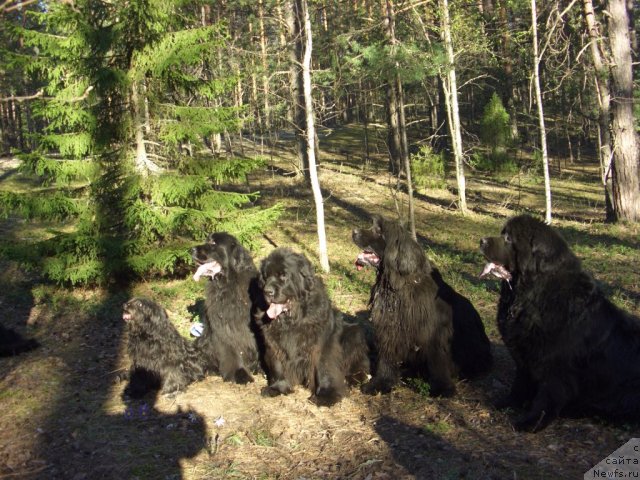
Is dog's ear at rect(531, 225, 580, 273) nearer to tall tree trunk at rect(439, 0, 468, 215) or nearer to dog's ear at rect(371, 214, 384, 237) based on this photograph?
dog's ear at rect(371, 214, 384, 237)

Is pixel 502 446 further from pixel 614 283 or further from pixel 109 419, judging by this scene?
pixel 614 283

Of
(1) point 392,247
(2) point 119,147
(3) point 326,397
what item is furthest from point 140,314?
(2) point 119,147

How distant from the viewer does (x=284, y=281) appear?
20.6 feet

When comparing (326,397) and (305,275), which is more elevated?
(305,275)

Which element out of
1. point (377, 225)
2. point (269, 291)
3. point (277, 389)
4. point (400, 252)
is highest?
point (377, 225)

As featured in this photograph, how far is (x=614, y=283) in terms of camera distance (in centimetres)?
1062

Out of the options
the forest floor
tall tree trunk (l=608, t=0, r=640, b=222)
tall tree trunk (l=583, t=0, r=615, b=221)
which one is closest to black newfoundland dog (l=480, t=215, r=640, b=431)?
the forest floor

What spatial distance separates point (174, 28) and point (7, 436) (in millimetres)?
8681

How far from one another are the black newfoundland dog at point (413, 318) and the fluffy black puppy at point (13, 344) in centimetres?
550

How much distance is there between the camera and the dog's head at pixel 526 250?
523cm

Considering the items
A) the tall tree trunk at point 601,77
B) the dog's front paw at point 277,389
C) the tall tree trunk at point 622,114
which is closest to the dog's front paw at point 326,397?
the dog's front paw at point 277,389

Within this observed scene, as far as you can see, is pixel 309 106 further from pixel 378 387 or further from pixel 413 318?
pixel 378 387

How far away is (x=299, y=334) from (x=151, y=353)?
1.92m

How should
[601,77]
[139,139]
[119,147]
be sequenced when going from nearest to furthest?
1. [139,139]
2. [119,147]
3. [601,77]
